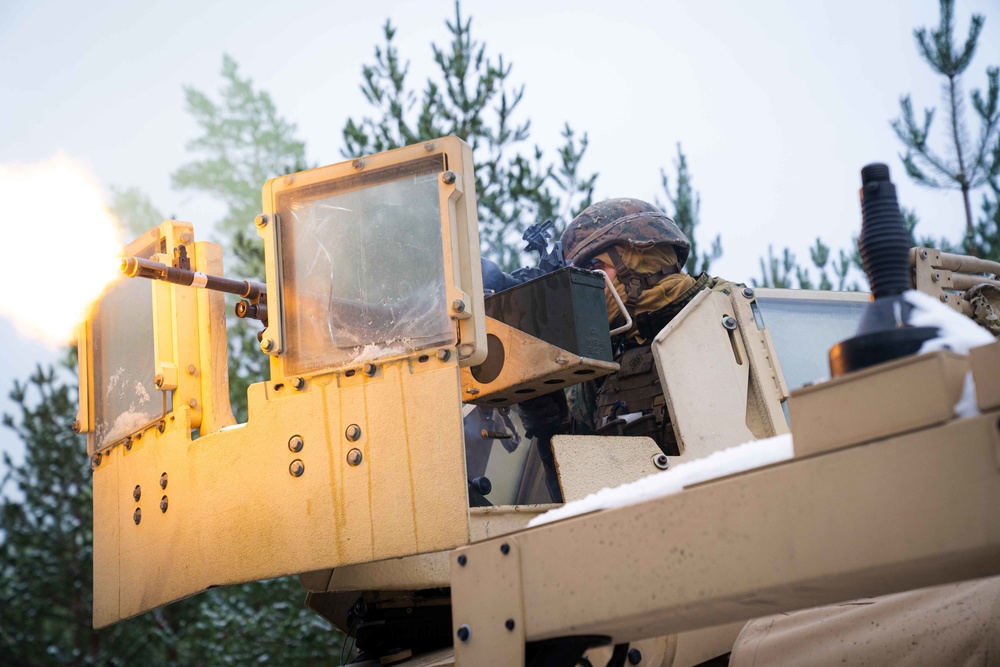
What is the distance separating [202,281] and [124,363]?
661 millimetres

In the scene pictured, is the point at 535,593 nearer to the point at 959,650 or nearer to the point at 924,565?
the point at 924,565

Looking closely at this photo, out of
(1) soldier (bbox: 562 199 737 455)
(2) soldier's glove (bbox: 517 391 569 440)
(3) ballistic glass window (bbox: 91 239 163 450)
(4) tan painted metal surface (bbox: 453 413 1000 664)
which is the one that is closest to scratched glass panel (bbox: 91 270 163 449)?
(3) ballistic glass window (bbox: 91 239 163 450)

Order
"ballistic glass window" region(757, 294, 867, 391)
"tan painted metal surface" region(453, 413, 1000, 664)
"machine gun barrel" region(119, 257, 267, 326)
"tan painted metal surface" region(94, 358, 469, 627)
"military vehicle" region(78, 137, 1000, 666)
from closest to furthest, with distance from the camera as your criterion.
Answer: "tan painted metal surface" region(453, 413, 1000, 664) < "military vehicle" region(78, 137, 1000, 666) < "tan painted metal surface" region(94, 358, 469, 627) < "machine gun barrel" region(119, 257, 267, 326) < "ballistic glass window" region(757, 294, 867, 391)

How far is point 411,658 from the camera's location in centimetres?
425

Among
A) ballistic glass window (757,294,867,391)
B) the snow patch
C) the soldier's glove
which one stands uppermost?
ballistic glass window (757,294,867,391)

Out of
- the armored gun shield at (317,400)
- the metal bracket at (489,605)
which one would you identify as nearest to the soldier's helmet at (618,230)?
the armored gun shield at (317,400)

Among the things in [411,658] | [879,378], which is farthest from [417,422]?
[879,378]

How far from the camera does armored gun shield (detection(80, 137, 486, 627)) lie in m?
3.63

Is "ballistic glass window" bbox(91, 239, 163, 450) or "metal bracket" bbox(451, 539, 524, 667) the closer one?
"metal bracket" bbox(451, 539, 524, 667)

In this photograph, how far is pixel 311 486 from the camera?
3.75 metres

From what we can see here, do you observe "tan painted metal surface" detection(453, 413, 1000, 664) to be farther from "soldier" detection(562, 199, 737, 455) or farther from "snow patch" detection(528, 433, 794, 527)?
"soldier" detection(562, 199, 737, 455)

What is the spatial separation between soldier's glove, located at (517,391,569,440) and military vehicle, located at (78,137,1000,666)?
144 mm

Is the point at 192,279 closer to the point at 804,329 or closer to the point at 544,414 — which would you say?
the point at 544,414

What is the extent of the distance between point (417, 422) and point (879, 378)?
201 centimetres
